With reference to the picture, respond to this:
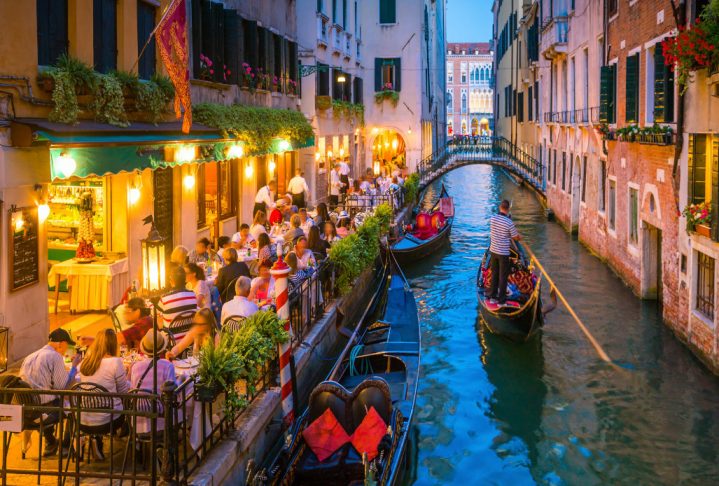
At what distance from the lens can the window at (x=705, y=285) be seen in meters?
10.3

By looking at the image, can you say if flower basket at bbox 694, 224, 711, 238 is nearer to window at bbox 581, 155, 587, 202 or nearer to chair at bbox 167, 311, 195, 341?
chair at bbox 167, 311, 195, 341

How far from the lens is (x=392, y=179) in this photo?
25.6m

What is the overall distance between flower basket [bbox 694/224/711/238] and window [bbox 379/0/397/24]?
23673 millimetres

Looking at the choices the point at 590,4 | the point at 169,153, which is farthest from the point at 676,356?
the point at 590,4

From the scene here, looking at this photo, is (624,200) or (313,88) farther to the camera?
(313,88)

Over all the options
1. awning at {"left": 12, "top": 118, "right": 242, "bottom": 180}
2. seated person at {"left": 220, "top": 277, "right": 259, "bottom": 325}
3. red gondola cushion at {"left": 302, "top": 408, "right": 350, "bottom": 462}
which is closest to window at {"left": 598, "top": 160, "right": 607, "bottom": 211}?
awning at {"left": 12, "top": 118, "right": 242, "bottom": 180}

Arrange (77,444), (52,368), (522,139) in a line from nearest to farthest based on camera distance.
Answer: (77,444) < (52,368) < (522,139)

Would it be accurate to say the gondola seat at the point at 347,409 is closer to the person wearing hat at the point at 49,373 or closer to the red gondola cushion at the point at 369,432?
the red gondola cushion at the point at 369,432

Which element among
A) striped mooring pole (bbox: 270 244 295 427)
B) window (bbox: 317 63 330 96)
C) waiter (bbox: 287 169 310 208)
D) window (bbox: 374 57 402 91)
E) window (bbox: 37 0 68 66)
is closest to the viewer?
striped mooring pole (bbox: 270 244 295 427)

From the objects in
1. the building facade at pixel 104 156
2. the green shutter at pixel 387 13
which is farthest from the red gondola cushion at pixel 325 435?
the green shutter at pixel 387 13

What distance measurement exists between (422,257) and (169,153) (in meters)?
10.7

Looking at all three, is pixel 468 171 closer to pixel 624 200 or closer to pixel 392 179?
pixel 392 179

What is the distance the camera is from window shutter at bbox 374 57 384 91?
106 ft

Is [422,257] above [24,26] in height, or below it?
below
